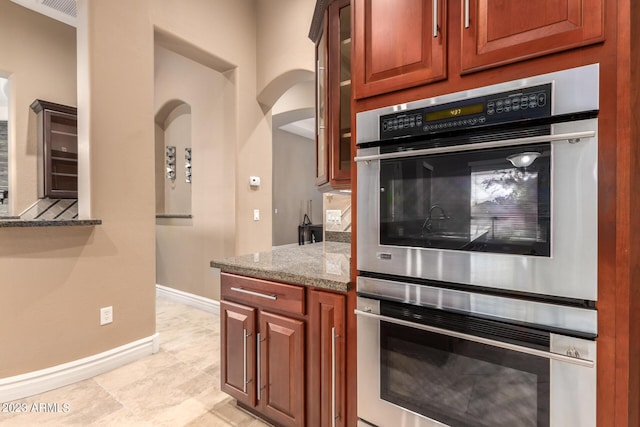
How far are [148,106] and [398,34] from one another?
2.18 m

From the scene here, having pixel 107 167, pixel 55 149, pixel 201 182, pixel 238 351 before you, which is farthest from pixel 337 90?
pixel 55 149

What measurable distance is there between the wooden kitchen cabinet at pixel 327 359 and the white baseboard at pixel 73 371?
176 cm

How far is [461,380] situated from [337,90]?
1488 mm

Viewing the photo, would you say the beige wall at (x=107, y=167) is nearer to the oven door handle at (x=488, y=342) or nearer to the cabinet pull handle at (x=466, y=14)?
the oven door handle at (x=488, y=342)

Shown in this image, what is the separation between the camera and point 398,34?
1.24 meters

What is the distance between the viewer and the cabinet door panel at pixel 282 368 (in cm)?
150

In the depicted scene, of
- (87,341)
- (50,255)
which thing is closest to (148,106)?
(50,255)

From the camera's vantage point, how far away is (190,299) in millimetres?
3930

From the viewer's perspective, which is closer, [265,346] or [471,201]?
[471,201]

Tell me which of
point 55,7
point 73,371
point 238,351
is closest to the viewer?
point 238,351

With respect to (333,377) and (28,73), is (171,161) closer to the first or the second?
(28,73)

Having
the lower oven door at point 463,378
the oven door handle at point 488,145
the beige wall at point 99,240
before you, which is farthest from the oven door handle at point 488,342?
the beige wall at point 99,240

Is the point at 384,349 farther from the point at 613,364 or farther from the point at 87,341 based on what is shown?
the point at 87,341

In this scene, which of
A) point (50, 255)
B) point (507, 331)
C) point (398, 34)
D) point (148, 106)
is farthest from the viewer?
point (148, 106)
